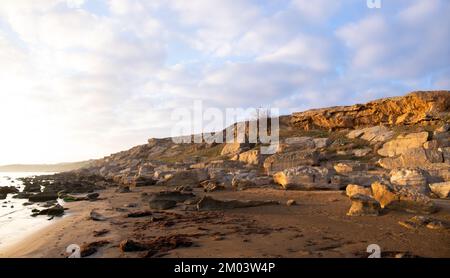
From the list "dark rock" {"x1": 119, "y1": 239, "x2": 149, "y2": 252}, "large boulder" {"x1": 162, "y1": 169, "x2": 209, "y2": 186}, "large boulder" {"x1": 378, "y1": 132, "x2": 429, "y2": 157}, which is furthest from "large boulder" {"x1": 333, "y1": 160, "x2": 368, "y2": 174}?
"dark rock" {"x1": 119, "y1": 239, "x2": 149, "y2": 252}

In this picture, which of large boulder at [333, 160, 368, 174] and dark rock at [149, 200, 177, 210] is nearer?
dark rock at [149, 200, 177, 210]

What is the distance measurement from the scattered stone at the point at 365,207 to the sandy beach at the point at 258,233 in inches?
10.8

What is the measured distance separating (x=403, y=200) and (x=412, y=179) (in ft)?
13.6

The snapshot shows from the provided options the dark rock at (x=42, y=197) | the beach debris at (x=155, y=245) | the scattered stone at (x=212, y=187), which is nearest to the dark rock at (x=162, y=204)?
the scattered stone at (x=212, y=187)

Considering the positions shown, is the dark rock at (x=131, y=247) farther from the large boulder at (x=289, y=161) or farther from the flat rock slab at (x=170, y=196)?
the large boulder at (x=289, y=161)

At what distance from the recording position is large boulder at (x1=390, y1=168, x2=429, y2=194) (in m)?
14.2

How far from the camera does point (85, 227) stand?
1234 centimetres

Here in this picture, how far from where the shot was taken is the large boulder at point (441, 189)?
1405 centimetres

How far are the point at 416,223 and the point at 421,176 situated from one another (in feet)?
20.6

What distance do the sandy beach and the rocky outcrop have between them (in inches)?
1306

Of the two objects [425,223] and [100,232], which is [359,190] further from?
[100,232]

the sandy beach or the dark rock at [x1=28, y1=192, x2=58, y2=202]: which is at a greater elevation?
the sandy beach

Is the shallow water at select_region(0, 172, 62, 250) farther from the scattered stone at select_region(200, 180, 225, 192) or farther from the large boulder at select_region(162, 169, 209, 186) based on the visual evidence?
the large boulder at select_region(162, 169, 209, 186)

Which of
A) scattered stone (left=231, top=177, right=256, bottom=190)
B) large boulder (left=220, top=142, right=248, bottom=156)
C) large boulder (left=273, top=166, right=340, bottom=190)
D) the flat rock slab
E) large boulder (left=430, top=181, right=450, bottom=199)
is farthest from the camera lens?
large boulder (left=220, top=142, right=248, bottom=156)
